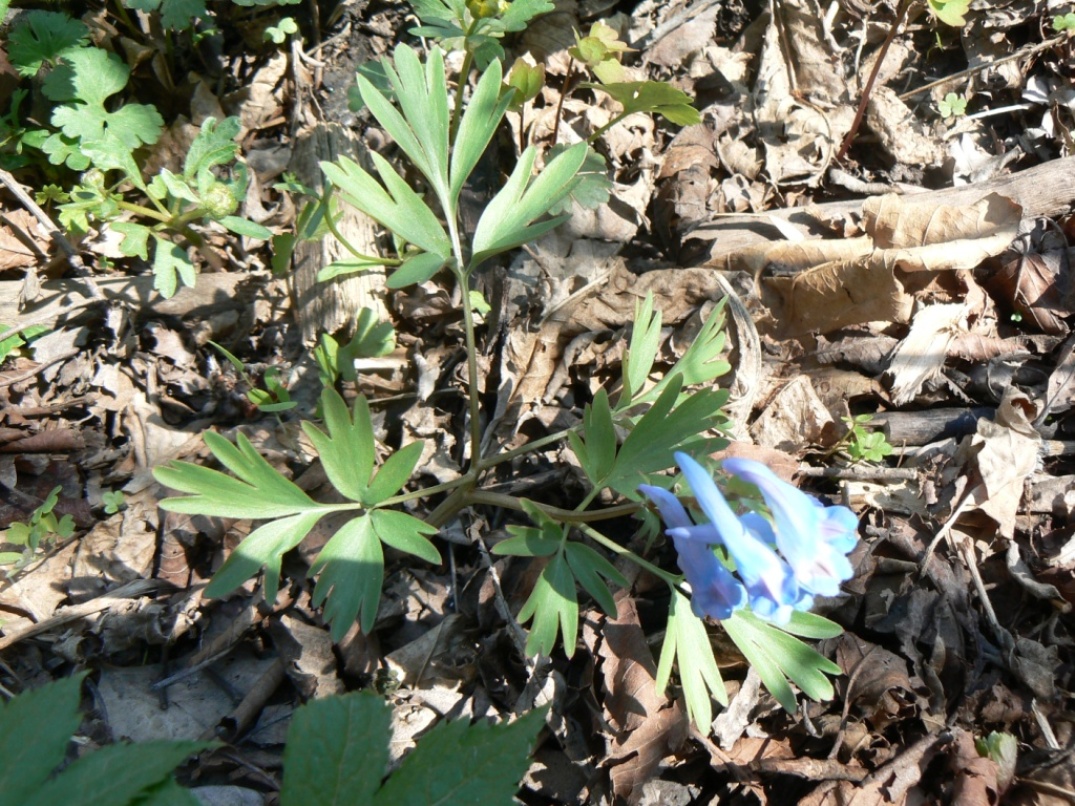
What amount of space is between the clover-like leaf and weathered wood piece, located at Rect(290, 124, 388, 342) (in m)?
1.87

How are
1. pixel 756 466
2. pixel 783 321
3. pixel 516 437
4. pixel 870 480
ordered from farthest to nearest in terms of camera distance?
pixel 783 321
pixel 516 437
pixel 870 480
pixel 756 466

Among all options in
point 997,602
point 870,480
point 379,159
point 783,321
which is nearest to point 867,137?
point 783,321

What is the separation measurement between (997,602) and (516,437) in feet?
6.15

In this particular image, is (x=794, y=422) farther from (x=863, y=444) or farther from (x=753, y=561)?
(x=753, y=561)

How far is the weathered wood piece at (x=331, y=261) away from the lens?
3.20 metres

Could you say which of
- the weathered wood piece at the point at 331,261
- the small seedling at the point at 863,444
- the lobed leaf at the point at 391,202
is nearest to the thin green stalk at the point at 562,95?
the weathered wood piece at the point at 331,261

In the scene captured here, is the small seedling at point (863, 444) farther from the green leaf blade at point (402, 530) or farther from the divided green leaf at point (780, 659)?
the green leaf blade at point (402, 530)

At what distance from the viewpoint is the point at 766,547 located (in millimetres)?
1643

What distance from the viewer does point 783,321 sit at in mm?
3211

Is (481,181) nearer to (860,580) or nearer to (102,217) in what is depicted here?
(102,217)

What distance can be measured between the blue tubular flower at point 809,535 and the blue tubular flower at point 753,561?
0.13 ft

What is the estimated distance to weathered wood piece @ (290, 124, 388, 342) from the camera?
320cm

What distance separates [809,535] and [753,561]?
5.7 inches

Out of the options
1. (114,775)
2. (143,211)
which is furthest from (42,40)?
(114,775)
